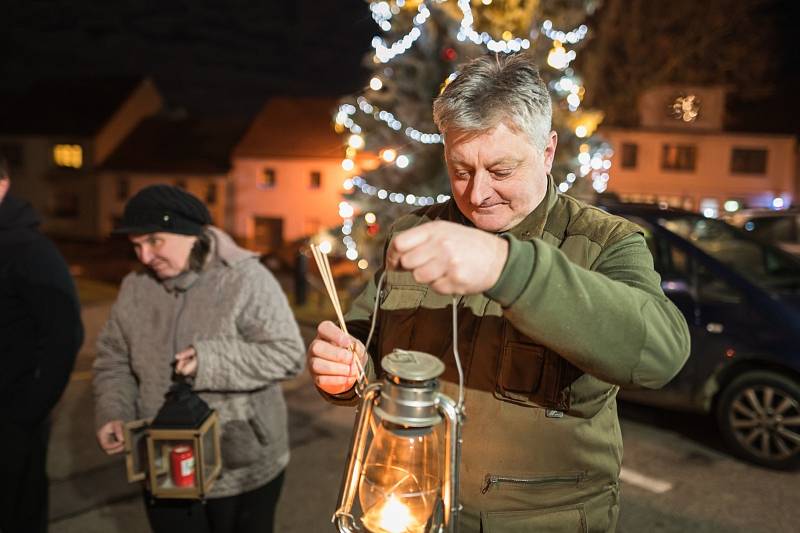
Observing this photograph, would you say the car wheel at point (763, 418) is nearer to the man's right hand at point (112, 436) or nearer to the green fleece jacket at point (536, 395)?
the green fleece jacket at point (536, 395)

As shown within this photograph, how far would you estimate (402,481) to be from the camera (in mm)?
1287

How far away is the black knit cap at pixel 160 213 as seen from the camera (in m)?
2.84

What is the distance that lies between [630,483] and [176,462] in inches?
152

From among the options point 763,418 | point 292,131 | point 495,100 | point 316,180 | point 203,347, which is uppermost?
point 292,131

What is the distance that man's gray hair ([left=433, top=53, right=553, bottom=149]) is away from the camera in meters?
1.57

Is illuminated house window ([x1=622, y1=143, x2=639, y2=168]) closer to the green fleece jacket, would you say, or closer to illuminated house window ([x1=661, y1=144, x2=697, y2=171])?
illuminated house window ([x1=661, y1=144, x2=697, y2=171])

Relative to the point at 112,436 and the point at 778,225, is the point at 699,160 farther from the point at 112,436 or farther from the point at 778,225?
the point at 112,436

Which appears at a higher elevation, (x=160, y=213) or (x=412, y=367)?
(x=160, y=213)

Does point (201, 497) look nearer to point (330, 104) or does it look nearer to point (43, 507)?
point (43, 507)

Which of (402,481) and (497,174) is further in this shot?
(497,174)

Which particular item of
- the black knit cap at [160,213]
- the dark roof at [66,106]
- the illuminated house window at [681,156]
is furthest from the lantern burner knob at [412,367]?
the dark roof at [66,106]

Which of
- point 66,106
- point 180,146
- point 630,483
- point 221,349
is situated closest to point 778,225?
point 630,483

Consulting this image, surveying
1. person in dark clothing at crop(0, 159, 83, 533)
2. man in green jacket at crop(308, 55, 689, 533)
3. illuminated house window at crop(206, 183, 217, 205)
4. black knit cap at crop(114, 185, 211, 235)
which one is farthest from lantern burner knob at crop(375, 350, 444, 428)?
illuminated house window at crop(206, 183, 217, 205)

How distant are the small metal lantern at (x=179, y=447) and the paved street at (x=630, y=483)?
1979 mm
